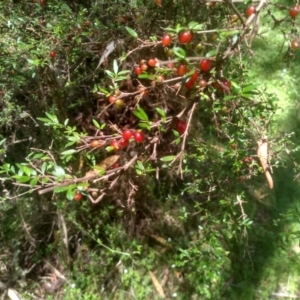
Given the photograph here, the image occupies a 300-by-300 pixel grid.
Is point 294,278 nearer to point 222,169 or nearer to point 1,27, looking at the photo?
point 222,169

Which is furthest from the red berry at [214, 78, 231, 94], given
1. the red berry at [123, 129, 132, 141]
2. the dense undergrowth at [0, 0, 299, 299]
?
the red berry at [123, 129, 132, 141]

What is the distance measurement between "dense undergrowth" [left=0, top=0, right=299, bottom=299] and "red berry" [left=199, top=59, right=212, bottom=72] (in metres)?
0.49

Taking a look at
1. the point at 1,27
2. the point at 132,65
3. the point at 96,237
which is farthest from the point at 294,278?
the point at 1,27

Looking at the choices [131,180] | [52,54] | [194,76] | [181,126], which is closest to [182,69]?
[194,76]

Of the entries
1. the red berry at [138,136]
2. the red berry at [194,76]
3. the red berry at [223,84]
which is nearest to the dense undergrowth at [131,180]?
the red berry at [138,136]

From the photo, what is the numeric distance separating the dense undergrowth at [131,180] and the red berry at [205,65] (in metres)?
0.49

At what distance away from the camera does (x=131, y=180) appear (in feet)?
8.95

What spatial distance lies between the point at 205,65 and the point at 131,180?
1134 millimetres

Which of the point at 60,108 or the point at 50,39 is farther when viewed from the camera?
the point at 60,108

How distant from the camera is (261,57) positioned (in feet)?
14.0

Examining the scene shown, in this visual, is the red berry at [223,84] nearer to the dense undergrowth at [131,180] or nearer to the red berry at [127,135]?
the dense undergrowth at [131,180]

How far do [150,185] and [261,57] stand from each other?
6.18 ft

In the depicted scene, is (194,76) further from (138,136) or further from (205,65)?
(138,136)

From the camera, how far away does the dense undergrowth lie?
2.47 m
